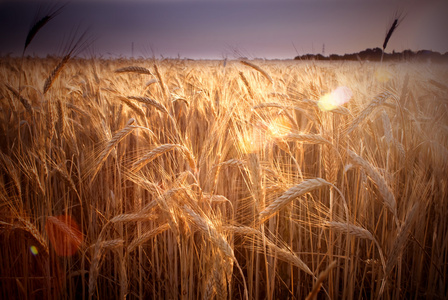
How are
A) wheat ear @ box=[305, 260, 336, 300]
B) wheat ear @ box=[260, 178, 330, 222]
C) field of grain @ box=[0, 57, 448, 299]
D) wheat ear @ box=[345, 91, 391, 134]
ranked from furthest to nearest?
wheat ear @ box=[345, 91, 391, 134] → field of grain @ box=[0, 57, 448, 299] → wheat ear @ box=[260, 178, 330, 222] → wheat ear @ box=[305, 260, 336, 300]

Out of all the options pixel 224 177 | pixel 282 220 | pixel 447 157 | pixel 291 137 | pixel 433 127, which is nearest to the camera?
pixel 291 137

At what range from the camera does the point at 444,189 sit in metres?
1.54

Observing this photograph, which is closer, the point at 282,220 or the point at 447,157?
the point at 447,157

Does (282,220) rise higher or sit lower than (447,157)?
lower

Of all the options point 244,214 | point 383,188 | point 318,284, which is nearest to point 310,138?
point 383,188

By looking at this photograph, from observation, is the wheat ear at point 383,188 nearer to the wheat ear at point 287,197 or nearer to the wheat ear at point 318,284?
the wheat ear at point 287,197

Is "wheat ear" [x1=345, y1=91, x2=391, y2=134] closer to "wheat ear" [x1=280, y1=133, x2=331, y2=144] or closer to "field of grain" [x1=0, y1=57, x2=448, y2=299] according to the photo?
"field of grain" [x1=0, y1=57, x2=448, y2=299]

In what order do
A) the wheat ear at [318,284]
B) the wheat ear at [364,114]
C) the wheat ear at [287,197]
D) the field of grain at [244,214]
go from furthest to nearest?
the wheat ear at [364,114] < the field of grain at [244,214] < the wheat ear at [287,197] < the wheat ear at [318,284]

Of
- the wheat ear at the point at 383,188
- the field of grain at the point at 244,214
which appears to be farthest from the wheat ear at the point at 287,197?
the wheat ear at the point at 383,188

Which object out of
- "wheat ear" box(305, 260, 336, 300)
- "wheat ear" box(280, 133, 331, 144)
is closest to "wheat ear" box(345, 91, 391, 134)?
"wheat ear" box(280, 133, 331, 144)

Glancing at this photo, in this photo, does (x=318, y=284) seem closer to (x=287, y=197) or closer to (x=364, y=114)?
(x=287, y=197)

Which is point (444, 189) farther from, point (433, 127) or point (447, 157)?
point (433, 127)

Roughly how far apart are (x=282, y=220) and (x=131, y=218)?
1012mm

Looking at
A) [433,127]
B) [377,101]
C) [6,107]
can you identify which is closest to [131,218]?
[377,101]
